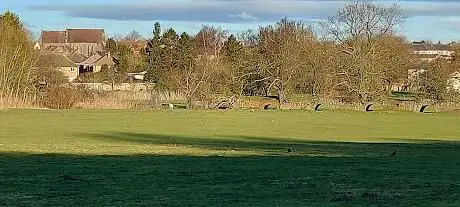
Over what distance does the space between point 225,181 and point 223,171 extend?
68.9 inches

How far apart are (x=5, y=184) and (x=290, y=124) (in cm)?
2668

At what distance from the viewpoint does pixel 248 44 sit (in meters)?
68.9

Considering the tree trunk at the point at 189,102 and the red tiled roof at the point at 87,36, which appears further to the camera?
the red tiled roof at the point at 87,36

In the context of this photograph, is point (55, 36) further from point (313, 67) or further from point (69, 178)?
point (69, 178)

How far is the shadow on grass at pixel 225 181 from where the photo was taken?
31.8ft

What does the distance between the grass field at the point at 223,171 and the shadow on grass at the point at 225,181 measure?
0.01 m

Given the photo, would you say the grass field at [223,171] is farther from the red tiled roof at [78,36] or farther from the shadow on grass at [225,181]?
the red tiled roof at [78,36]

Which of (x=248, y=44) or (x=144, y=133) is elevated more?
(x=248, y=44)

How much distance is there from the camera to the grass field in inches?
390

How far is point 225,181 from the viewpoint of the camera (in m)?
12.1

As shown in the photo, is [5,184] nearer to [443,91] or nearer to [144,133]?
[144,133]

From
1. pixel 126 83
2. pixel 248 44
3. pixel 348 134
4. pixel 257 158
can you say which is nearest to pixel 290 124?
pixel 348 134

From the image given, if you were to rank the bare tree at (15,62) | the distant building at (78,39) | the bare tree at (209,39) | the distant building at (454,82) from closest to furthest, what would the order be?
the bare tree at (15,62) → the distant building at (454,82) → the bare tree at (209,39) → the distant building at (78,39)

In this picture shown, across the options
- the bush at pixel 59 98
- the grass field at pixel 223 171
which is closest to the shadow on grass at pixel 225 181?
the grass field at pixel 223 171
